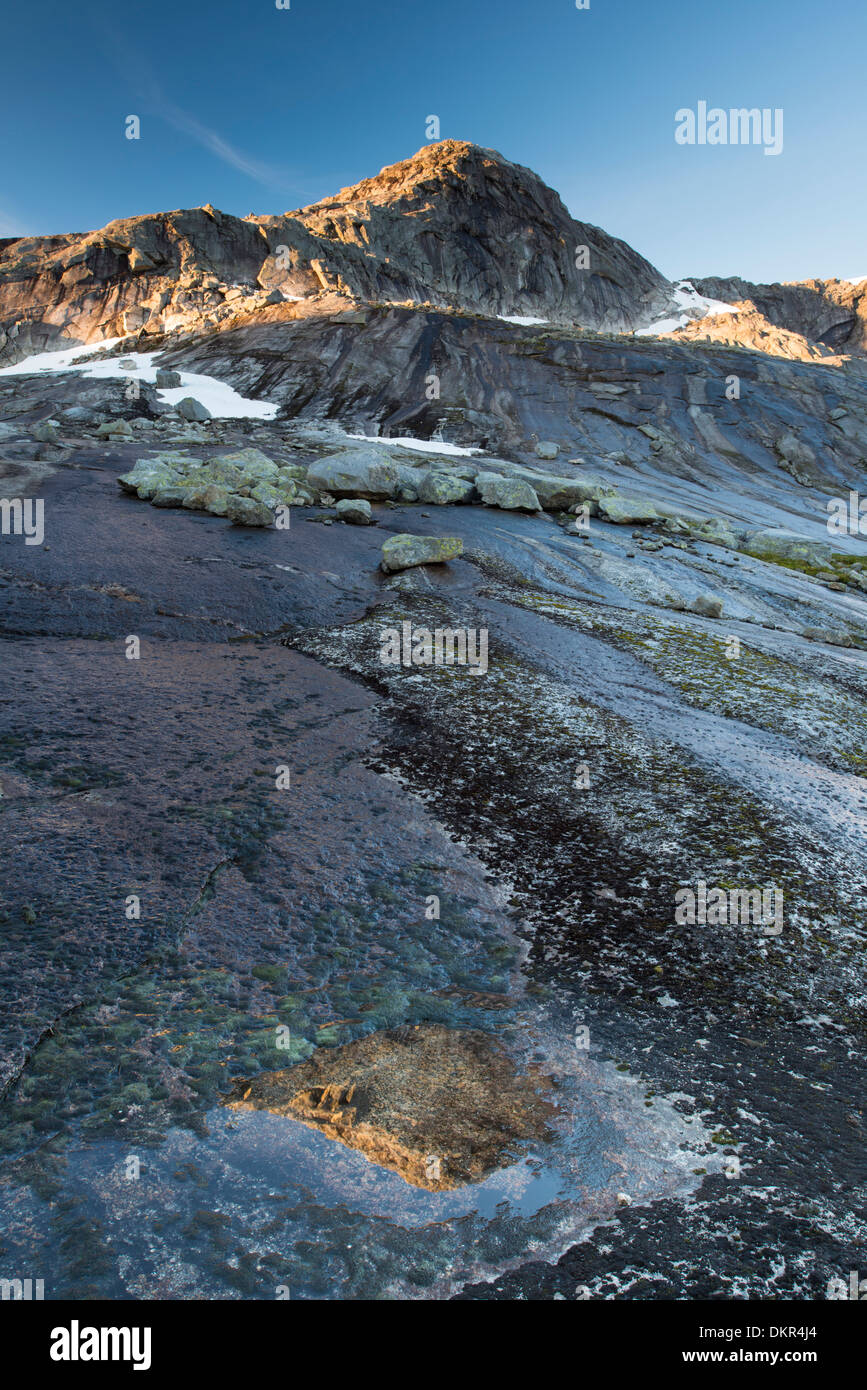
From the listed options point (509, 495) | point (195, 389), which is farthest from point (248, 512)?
point (195, 389)

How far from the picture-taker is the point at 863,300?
112 metres

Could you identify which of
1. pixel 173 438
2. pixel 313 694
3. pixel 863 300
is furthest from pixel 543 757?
pixel 863 300

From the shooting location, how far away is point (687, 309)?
109 m

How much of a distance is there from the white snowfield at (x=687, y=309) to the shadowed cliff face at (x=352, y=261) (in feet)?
12.2

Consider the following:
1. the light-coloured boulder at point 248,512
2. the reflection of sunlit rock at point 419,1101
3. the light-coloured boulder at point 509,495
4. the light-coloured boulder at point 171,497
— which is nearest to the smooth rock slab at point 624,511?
the light-coloured boulder at point 509,495

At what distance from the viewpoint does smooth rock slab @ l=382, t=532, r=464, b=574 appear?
52.1 ft

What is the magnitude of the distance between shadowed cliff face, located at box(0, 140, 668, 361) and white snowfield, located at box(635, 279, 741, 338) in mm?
3706

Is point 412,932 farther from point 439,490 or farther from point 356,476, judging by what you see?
point 439,490

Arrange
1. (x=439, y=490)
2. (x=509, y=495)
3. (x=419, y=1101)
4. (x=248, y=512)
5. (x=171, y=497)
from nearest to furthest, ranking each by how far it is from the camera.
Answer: (x=419, y=1101), (x=248, y=512), (x=171, y=497), (x=439, y=490), (x=509, y=495)

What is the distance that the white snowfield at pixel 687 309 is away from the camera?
10412cm

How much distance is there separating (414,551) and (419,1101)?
13.2 meters
